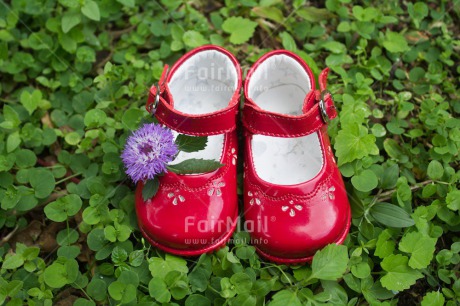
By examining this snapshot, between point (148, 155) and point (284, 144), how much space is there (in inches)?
23.4

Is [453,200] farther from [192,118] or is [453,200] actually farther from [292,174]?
[192,118]

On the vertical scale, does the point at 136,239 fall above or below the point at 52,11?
below

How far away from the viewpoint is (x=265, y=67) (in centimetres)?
196

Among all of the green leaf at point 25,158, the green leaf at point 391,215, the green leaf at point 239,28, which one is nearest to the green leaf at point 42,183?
the green leaf at point 25,158

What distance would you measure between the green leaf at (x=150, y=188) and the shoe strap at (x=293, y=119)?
1.28 feet

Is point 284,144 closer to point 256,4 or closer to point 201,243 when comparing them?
point 201,243

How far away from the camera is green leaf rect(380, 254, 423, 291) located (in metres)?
1.66

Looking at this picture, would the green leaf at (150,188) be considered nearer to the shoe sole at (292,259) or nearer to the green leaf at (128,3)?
the shoe sole at (292,259)

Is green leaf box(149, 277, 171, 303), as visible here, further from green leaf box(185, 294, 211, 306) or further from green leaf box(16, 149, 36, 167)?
green leaf box(16, 149, 36, 167)

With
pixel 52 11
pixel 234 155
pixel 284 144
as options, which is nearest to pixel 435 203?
pixel 284 144

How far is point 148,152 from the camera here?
5.56 ft

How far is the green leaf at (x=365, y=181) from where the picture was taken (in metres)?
1.81

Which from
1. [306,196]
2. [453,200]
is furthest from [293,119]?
[453,200]

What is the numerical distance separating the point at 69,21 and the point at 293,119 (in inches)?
48.7
